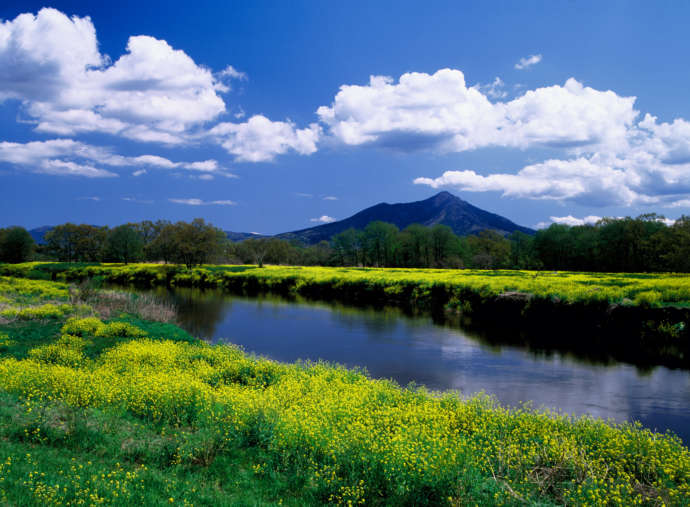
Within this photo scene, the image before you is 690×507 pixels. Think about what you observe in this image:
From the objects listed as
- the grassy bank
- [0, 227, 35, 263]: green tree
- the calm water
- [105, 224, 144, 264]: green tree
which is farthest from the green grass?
[0, 227, 35, 263]: green tree

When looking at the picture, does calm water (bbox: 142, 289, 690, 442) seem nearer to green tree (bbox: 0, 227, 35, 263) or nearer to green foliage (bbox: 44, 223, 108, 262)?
green tree (bbox: 0, 227, 35, 263)

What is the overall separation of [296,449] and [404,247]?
8703 cm

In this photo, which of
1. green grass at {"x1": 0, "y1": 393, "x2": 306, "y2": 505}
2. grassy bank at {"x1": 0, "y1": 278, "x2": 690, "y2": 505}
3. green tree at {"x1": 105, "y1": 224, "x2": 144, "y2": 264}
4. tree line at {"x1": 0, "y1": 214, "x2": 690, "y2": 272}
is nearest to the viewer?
green grass at {"x1": 0, "y1": 393, "x2": 306, "y2": 505}

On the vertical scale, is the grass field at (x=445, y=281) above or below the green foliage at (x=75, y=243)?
below

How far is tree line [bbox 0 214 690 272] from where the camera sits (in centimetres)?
5784

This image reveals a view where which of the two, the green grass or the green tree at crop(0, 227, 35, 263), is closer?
the green grass

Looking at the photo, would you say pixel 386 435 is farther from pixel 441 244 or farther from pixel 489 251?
pixel 489 251

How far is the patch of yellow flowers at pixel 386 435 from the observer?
593 cm

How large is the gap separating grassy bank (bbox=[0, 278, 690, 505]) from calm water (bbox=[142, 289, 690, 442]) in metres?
4.23

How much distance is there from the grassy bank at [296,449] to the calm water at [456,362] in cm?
423

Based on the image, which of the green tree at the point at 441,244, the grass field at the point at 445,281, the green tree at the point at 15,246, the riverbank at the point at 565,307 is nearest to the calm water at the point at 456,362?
the riverbank at the point at 565,307

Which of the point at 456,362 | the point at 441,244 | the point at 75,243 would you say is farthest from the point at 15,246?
the point at 456,362

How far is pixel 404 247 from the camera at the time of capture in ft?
304

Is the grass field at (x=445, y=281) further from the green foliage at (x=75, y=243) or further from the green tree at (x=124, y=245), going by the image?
the green foliage at (x=75, y=243)
